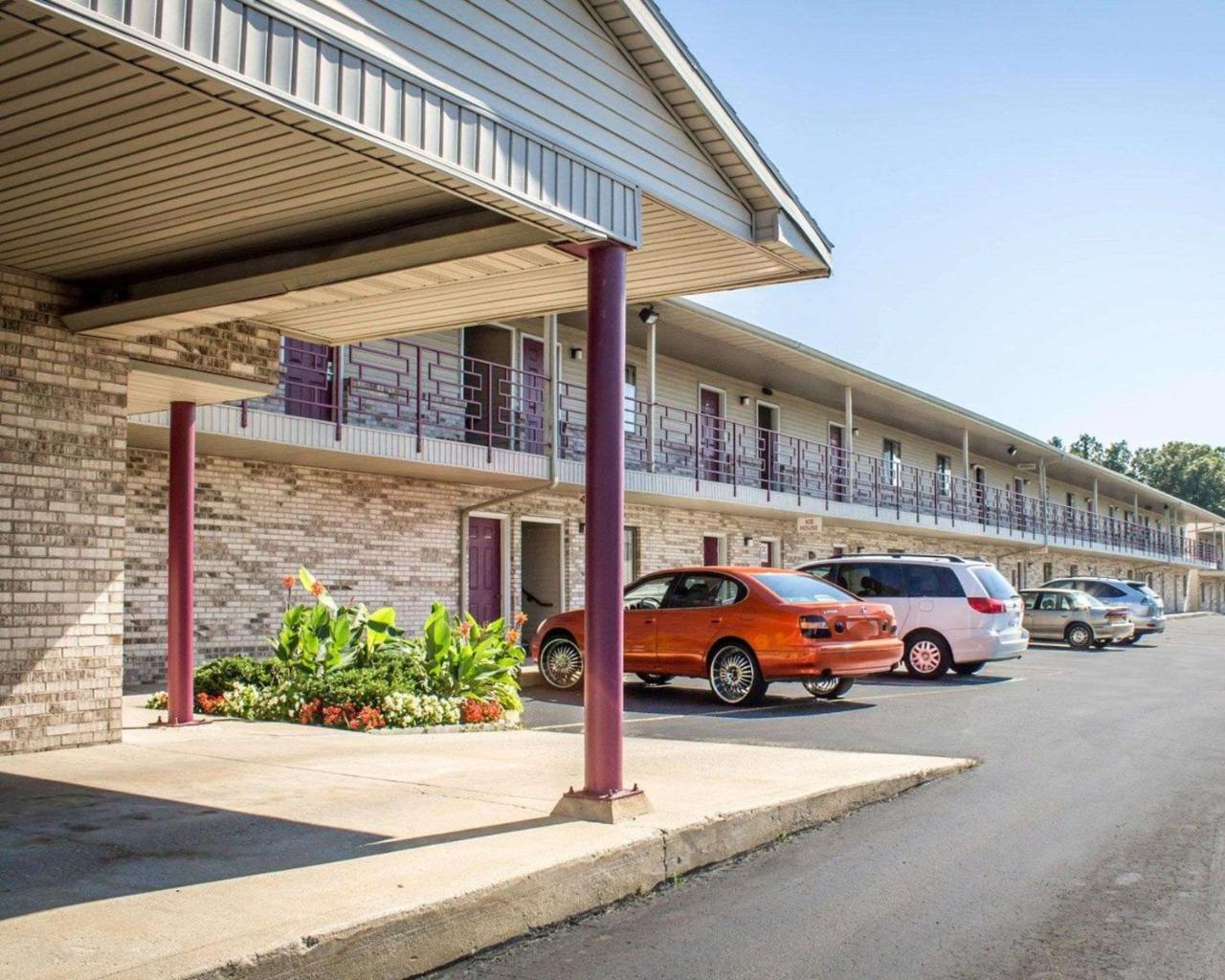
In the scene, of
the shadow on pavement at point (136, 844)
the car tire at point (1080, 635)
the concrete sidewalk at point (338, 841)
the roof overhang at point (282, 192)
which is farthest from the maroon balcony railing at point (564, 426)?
the shadow on pavement at point (136, 844)

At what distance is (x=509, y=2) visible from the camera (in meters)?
6.50

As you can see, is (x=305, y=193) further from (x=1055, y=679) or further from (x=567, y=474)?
(x=1055, y=679)

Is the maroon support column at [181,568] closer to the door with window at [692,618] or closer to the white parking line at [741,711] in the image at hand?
the white parking line at [741,711]

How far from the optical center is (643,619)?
49.1ft

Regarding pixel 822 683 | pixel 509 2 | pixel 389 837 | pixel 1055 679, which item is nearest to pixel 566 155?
pixel 509 2

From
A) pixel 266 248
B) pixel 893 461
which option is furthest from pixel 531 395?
pixel 893 461

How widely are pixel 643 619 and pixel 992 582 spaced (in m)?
6.19

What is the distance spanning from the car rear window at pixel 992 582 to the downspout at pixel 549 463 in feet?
20.8

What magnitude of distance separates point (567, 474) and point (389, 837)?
44.9ft

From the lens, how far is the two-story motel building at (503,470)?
612 inches

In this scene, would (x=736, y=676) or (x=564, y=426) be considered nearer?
(x=736, y=676)

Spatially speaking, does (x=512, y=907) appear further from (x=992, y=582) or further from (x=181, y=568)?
(x=992, y=582)

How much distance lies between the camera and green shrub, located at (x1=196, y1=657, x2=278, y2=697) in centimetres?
1186

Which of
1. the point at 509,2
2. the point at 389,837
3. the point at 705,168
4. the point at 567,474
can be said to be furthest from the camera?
the point at 567,474
